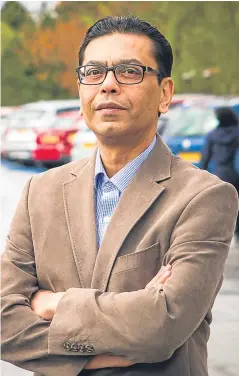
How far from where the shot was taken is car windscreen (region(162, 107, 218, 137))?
1580cm

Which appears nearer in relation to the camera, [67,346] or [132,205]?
[67,346]

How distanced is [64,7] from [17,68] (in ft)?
19.5

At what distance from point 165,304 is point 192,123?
1398cm

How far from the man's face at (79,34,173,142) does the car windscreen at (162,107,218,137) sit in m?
12.9

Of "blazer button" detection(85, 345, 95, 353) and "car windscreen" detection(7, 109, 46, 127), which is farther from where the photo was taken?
"car windscreen" detection(7, 109, 46, 127)

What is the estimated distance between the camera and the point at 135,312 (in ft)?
8.32

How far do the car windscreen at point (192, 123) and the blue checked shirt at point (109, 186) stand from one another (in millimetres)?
12879

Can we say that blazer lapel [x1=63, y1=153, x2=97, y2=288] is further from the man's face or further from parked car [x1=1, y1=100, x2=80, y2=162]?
parked car [x1=1, y1=100, x2=80, y2=162]

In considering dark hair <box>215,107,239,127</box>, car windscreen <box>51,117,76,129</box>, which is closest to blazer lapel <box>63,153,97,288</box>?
dark hair <box>215,107,239,127</box>

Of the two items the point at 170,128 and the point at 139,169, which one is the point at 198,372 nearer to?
the point at 139,169

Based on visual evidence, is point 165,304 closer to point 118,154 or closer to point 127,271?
point 127,271

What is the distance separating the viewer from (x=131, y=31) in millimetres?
2748

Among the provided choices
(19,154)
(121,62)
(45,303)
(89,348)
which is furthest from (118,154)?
(19,154)

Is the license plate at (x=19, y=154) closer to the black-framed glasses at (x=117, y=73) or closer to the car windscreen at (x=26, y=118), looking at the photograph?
the car windscreen at (x=26, y=118)
